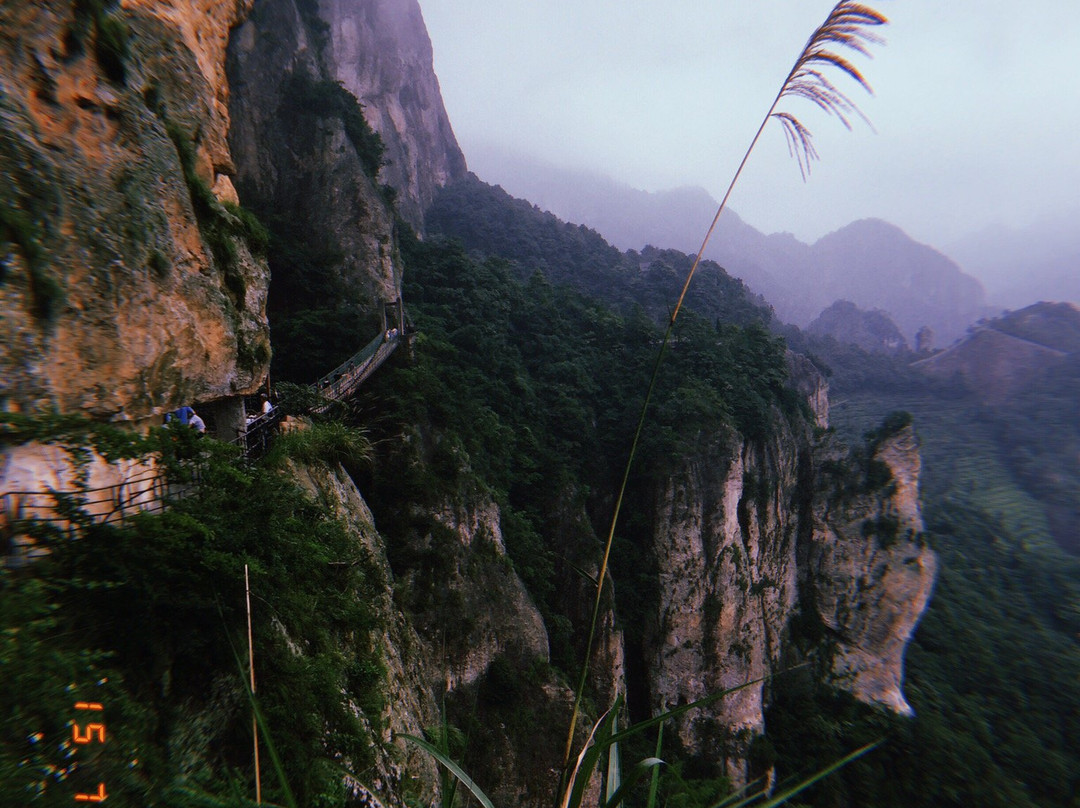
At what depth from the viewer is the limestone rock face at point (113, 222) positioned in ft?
11.4

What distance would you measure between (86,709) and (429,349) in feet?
42.9

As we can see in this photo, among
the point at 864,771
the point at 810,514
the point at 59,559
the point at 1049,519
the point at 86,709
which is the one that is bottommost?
the point at 864,771

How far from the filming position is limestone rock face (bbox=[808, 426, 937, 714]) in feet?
73.7

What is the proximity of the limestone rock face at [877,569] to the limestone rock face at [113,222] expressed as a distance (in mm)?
26418

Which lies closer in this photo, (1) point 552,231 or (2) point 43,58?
(2) point 43,58

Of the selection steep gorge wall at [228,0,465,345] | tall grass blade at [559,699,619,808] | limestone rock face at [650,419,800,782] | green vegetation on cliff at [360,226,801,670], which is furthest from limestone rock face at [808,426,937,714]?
tall grass blade at [559,699,619,808]

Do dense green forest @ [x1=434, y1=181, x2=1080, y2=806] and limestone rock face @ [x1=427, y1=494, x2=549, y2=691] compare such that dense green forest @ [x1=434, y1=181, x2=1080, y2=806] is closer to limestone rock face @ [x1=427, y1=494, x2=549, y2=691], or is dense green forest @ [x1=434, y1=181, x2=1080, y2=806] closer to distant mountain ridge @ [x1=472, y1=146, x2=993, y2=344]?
limestone rock face @ [x1=427, y1=494, x2=549, y2=691]

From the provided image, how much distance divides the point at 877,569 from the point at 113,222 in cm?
2937

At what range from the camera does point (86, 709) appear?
2.19 m

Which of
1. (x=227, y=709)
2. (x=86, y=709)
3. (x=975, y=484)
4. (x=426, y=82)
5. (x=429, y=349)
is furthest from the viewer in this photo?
(x=426, y=82)

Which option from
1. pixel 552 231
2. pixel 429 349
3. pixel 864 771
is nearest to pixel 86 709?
pixel 429 349

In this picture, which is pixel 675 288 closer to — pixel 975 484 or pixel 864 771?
pixel 864 771

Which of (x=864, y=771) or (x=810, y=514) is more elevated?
(x=810, y=514)

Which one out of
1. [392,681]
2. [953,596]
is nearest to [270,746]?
[392,681]
